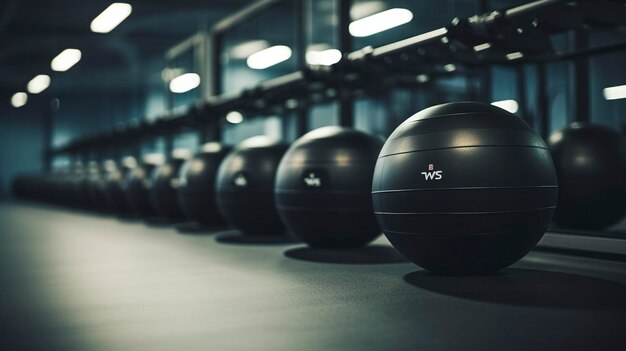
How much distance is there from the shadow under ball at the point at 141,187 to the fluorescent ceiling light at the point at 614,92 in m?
7.05

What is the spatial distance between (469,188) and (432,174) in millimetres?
150

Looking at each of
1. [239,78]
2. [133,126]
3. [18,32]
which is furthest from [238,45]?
[133,126]

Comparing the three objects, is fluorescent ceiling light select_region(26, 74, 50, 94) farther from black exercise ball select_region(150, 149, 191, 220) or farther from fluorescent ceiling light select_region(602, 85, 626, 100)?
fluorescent ceiling light select_region(602, 85, 626, 100)

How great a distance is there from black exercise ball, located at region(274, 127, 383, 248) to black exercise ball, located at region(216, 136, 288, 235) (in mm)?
719

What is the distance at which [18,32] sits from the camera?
41.5 ft

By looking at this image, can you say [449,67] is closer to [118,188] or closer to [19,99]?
[118,188]

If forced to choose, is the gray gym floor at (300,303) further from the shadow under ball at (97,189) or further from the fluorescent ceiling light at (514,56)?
the shadow under ball at (97,189)

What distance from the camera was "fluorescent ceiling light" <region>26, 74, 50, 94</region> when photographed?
1634cm

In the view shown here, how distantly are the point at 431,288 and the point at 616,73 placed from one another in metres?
8.86

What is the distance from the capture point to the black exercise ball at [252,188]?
14.2 feet

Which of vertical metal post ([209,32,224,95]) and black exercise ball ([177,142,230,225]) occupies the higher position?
vertical metal post ([209,32,224,95])

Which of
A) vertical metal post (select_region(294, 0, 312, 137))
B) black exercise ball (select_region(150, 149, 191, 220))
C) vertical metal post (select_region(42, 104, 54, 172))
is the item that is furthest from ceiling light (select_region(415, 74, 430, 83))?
vertical metal post (select_region(42, 104, 54, 172))

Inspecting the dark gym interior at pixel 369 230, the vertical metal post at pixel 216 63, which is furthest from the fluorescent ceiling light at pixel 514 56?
the vertical metal post at pixel 216 63

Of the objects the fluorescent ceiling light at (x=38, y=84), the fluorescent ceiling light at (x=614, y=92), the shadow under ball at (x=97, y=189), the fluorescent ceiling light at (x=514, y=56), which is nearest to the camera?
the fluorescent ceiling light at (x=514, y=56)
